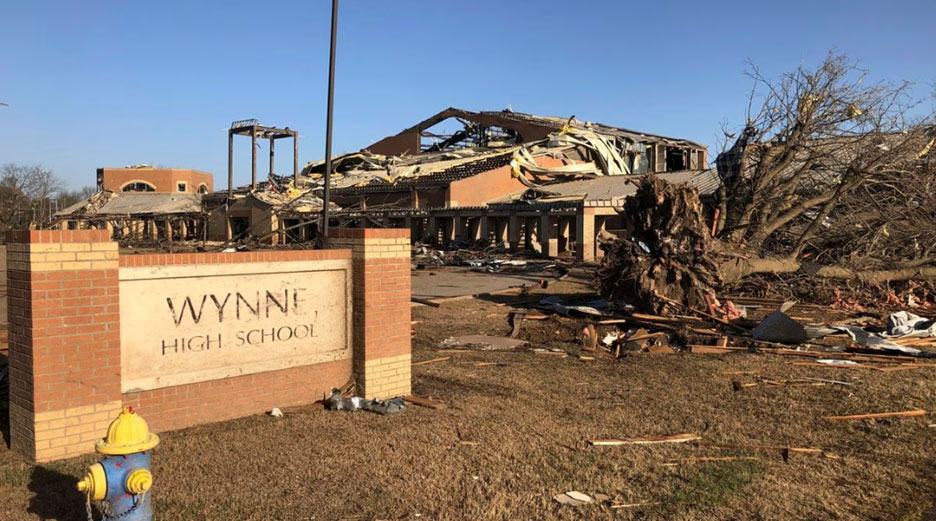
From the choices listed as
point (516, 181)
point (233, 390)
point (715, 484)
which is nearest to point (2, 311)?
point (233, 390)

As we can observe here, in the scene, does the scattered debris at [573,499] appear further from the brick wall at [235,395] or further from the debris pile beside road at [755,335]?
the debris pile beside road at [755,335]

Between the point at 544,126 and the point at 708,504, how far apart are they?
4495 centimetres

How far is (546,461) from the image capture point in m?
5.39

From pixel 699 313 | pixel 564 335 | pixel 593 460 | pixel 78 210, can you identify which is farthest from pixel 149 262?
pixel 78 210

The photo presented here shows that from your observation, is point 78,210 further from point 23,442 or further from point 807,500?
point 807,500

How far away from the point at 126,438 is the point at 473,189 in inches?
1378

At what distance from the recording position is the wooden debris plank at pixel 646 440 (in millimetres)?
5848

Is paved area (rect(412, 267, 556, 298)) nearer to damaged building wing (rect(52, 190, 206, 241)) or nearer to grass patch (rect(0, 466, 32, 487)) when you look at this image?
grass patch (rect(0, 466, 32, 487))

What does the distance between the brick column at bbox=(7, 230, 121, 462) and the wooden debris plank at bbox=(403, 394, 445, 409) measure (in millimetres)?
2853

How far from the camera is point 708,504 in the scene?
14.8 ft

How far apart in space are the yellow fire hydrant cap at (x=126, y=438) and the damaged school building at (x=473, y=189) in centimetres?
2302

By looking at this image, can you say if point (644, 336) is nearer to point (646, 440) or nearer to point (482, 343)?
point (482, 343)

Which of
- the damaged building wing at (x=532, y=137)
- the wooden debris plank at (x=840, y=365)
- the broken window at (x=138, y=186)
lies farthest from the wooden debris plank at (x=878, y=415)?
the broken window at (x=138, y=186)

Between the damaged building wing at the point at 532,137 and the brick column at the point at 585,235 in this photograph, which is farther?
the damaged building wing at the point at 532,137
